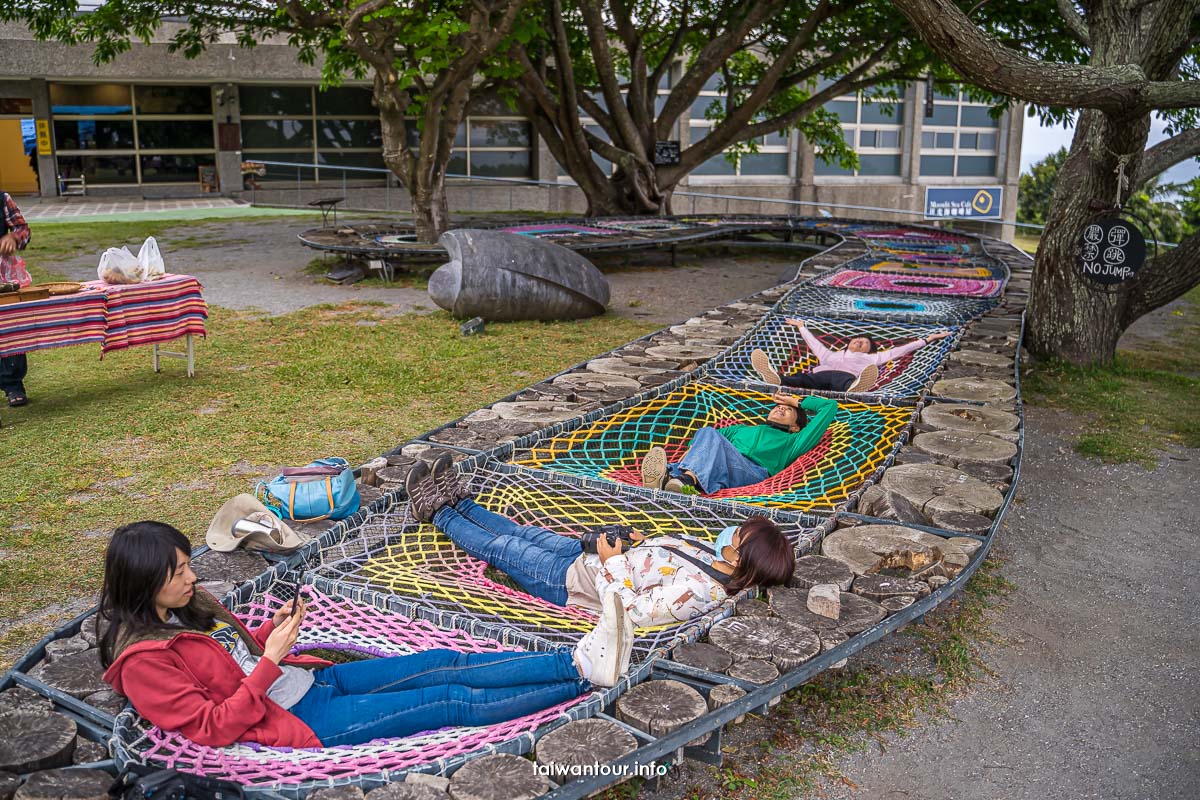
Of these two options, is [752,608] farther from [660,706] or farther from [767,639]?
[660,706]

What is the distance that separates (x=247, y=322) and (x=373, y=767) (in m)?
8.33

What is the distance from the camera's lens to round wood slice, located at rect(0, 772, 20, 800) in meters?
2.75

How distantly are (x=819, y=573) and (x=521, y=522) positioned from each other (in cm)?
146

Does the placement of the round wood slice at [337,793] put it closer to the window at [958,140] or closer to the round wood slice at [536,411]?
the round wood slice at [536,411]

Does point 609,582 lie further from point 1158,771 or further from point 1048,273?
point 1048,273

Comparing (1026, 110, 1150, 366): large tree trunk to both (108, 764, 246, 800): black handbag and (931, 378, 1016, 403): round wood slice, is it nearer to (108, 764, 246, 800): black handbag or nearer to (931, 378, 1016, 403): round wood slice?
(931, 378, 1016, 403): round wood slice

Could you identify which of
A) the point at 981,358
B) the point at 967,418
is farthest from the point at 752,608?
the point at 981,358

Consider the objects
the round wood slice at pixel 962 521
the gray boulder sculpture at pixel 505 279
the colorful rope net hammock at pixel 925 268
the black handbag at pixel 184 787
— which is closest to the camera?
the black handbag at pixel 184 787

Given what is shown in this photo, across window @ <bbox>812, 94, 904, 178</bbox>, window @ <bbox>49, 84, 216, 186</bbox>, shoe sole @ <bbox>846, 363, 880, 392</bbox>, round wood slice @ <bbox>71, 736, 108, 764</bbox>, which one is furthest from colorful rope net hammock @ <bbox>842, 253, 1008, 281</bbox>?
window @ <bbox>49, 84, 216, 186</bbox>

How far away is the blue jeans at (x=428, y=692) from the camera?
3.12 meters

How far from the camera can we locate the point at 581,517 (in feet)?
16.1

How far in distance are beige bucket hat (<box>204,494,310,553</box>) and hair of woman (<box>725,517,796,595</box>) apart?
69.7 inches

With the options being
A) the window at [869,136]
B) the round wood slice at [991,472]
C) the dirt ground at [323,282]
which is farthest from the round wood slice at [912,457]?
the window at [869,136]

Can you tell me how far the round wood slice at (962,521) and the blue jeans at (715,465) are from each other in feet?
3.69
